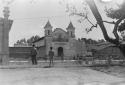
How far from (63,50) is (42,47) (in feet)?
18.2

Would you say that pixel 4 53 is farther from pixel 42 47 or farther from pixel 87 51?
pixel 42 47

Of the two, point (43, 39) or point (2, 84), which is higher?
point (43, 39)

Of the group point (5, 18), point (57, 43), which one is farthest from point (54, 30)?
point (5, 18)

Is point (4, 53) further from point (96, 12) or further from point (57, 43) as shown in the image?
point (57, 43)

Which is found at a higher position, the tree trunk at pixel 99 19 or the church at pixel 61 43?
the church at pixel 61 43

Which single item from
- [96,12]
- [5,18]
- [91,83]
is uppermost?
[5,18]

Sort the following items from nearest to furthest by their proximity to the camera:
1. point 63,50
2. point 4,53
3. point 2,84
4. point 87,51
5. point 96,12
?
1. point 96,12
2. point 2,84
3. point 4,53
4. point 87,51
5. point 63,50

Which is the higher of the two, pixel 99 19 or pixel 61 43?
pixel 61 43

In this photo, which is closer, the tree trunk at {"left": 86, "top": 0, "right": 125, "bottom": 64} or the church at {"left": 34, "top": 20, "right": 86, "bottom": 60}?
the tree trunk at {"left": 86, "top": 0, "right": 125, "bottom": 64}

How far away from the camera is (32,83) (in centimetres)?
1024

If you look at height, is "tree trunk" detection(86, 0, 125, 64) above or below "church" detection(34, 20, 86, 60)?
below

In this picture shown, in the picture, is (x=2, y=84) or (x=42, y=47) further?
(x=42, y=47)

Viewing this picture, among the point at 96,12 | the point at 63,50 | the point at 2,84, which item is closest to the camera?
the point at 96,12

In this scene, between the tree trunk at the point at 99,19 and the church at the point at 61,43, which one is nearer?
the tree trunk at the point at 99,19
